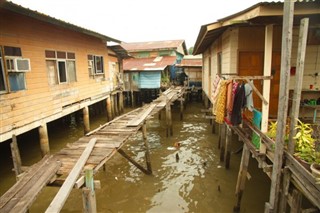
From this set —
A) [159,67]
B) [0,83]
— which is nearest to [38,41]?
[0,83]

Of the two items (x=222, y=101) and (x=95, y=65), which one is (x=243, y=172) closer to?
(x=222, y=101)

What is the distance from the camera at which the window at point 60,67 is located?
957cm

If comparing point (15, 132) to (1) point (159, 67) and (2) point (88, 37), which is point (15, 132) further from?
(1) point (159, 67)

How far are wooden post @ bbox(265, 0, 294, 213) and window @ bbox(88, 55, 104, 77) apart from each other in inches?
451

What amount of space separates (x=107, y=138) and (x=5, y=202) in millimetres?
3407

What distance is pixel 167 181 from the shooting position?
8.15 metres

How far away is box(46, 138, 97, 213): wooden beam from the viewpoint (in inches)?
142

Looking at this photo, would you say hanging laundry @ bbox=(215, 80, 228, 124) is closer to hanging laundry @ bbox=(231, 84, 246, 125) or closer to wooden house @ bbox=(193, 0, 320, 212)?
wooden house @ bbox=(193, 0, 320, 212)

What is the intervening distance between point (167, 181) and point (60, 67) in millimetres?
6953

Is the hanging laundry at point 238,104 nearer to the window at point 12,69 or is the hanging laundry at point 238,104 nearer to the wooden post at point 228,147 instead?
the wooden post at point 228,147

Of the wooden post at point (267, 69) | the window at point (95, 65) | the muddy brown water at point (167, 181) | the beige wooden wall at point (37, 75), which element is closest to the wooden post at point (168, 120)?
the muddy brown water at point (167, 181)

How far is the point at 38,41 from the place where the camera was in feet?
28.8

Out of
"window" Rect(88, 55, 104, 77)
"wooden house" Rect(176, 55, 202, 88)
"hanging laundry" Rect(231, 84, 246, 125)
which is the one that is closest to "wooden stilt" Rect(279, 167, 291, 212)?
"hanging laundry" Rect(231, 84, 246, 125)

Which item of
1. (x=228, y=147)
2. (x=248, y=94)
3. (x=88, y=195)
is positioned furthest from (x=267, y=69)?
(x=88, y=195)
